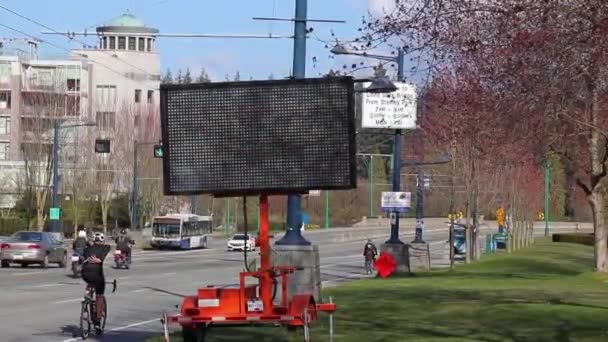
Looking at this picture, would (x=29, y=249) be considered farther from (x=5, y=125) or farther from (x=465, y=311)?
(x=5, y=125)

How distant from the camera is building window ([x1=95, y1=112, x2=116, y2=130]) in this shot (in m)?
94.1

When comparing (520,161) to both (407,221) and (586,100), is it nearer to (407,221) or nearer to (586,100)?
(586,100)

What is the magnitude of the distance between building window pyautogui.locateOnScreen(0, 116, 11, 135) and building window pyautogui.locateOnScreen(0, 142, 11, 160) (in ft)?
3.41

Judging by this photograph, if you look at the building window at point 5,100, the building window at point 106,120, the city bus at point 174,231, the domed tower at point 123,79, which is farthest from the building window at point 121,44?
the city bus at point 174,231

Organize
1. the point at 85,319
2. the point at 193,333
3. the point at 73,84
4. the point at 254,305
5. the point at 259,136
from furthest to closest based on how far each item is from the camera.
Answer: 1. the point at 73,84
2. the point at 85,319
3. the point at 193,333
4. the point at 254,305
5. the point at 259,136

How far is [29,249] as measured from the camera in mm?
47562

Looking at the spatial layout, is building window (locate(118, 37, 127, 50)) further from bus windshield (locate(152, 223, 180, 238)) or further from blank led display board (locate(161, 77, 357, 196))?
blank led display board (locate(161, 77, 357, 196))

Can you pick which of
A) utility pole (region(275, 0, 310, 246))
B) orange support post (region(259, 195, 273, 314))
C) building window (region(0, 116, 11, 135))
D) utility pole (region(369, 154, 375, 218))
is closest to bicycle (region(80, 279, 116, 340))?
utility pole (region(275, 0, 310, 246))

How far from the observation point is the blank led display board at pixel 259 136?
14.4 metres

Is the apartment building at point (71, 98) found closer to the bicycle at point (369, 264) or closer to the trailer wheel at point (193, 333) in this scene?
the bicycle at point (369, 264)

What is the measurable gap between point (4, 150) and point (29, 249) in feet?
185

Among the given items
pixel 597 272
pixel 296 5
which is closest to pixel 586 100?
pixel 296 5

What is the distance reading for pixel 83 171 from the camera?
284 feet

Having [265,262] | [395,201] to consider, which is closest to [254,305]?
[265,262]
